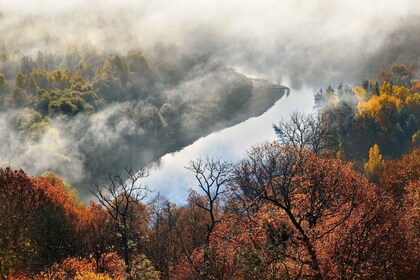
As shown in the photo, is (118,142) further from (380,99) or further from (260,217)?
(260,217)

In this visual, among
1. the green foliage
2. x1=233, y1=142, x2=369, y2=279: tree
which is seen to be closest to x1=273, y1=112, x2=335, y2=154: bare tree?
x1=233, y1=142, x2=369, y2=279: tree

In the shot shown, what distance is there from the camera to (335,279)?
34.7m

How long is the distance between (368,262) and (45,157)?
140 meters

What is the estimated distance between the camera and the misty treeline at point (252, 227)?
36.5 m

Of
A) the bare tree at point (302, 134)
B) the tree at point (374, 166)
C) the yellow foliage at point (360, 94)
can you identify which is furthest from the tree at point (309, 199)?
the yellow foliage at point (360, 94)

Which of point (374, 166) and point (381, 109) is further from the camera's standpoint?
point (381, 109)

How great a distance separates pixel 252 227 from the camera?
5081cm

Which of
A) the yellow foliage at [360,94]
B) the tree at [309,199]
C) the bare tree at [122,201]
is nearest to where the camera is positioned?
the tree at [309,199]

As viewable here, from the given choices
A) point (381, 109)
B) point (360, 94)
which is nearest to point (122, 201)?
point (381, 109)

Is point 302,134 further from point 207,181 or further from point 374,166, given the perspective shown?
point 374,166

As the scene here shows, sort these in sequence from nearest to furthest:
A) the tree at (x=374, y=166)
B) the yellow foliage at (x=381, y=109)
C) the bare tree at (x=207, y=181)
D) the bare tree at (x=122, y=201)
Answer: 1. the bare tree at (x=207, y=181)
2. the bare tree at (x=122, y=201)
3. the tree at (x=374, y=166)
4. the yellow foliage at (x=381, y=109)

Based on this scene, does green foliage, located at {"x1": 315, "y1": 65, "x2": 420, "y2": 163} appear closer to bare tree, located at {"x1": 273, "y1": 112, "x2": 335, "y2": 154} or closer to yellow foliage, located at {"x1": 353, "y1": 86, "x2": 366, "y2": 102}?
yellow foliage, located at {"x1": 353, "y1": 86, "x2": 366, "y2": 102}

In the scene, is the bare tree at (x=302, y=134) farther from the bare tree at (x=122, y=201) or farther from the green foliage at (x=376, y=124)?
the green foliage at (x=376, y=124)

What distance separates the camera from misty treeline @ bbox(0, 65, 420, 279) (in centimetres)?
3647
